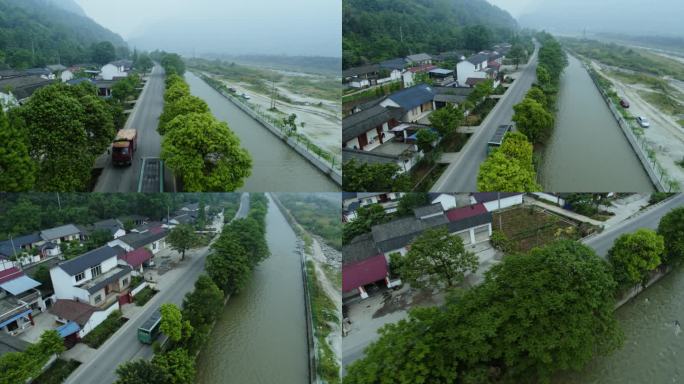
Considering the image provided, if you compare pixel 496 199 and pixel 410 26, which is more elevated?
pixel 410 26

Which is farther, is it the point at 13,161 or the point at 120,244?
the point at 120,244

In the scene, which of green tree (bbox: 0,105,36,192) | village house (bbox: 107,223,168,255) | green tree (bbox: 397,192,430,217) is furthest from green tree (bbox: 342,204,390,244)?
green tree (bbox: 0,105,36,192)

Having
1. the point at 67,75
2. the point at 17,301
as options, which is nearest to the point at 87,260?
the point at 17,301

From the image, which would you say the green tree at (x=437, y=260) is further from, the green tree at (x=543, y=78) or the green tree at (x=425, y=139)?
the green tree at (x=543, y=78)

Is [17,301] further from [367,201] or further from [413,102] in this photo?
[413,102]

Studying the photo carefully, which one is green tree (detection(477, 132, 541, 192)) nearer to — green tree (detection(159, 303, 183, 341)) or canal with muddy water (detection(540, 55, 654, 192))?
canal with muddy water (detection(540, 55, 654, 192))

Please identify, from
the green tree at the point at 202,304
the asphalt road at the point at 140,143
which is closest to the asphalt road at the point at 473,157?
the green tree at the point at 202,304

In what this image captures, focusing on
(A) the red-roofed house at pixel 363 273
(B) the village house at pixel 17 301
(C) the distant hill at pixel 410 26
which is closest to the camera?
(B) the village house at pixel 17 301
